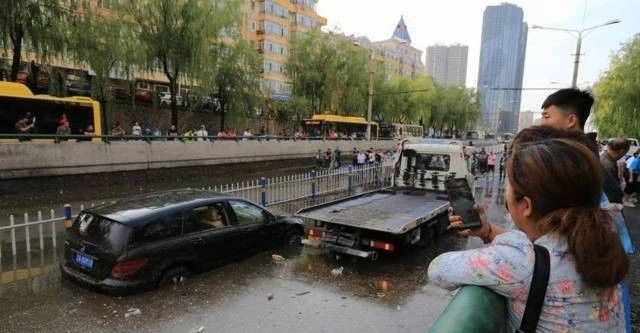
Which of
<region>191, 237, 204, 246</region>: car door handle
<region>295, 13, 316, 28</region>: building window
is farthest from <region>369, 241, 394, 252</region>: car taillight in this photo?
<region>295, 13, 316, 28</region>: building window

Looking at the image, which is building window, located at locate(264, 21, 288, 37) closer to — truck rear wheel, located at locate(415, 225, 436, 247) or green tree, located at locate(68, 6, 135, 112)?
green tree, located at locate(68, 6, 135, 112)

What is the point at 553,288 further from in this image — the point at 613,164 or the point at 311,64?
the point at 311,64

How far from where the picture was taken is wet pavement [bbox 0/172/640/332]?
487 centimetres

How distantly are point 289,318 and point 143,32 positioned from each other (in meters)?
20.3

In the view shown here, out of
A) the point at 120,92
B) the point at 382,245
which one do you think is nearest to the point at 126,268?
the point at 382,245

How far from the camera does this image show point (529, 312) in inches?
50.1

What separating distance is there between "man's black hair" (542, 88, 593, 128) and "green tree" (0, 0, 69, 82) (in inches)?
726

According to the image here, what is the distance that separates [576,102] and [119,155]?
53.5 feet

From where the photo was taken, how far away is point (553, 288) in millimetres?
1257

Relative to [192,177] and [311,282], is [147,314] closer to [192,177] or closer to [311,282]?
[311,282]

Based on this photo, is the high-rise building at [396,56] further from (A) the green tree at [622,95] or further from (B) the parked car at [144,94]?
(B) the parked car at [144,94]

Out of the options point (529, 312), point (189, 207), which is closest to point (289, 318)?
point (189, 207)

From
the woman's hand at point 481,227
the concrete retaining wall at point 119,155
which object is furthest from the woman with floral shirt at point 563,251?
the concrete retaining wall at point 119,155

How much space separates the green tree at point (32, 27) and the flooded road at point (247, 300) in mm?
12218
